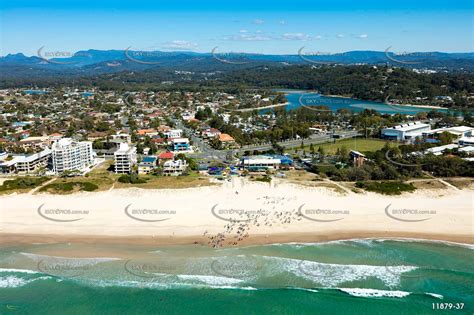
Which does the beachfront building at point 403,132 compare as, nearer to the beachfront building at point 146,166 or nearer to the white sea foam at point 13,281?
the beachfront building at point 146,166

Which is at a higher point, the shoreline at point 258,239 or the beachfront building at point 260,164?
the beachfront building at point 260,164

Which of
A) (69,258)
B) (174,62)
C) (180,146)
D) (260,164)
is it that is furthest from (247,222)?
(174,62)

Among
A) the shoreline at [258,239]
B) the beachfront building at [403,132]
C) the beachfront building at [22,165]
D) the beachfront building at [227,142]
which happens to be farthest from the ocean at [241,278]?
the beachfront building at [403,132]

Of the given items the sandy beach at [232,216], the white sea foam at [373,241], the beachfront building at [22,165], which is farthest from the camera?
the beachfront building at [22,165]

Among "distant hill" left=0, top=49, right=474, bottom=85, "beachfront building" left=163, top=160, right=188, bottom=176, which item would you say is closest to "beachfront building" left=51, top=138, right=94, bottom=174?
"beachfront building" left=163, top=160, right=188, bottom=176

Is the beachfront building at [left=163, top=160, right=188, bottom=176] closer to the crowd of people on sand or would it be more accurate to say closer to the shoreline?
the crowd of people on sand

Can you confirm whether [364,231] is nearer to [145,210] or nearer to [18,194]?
[145,210]

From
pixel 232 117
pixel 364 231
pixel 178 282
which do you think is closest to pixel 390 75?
pixel 232 117
